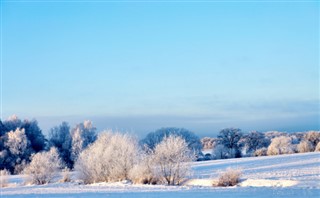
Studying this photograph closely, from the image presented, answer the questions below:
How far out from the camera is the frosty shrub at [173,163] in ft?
85.4

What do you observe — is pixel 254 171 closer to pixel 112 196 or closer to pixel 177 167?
pixel 177 167

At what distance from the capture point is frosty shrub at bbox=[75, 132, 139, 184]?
28.2 m

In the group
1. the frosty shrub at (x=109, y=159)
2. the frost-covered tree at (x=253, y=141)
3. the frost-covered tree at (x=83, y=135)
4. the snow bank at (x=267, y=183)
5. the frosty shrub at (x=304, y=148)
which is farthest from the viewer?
the frost-covered tree at (x=253, y=141)

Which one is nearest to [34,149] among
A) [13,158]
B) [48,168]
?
[13,158]

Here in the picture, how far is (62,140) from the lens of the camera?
180ft

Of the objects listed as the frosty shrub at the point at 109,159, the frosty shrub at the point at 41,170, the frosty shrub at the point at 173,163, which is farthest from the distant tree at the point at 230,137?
the frosty shrub at the point at 173,163

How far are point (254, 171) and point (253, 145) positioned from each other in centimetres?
3507

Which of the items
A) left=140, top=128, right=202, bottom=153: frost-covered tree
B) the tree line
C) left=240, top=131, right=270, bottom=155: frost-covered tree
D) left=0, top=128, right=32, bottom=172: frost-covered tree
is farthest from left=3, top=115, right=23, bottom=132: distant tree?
left=240, top=131, right=270, bottom=155: frost-covered tree

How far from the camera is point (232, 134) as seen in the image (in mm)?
61938

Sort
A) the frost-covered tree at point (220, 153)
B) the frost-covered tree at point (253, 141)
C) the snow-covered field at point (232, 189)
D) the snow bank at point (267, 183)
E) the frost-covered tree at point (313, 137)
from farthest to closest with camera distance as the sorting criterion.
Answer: the frost-covered tree at point (253, 141) < the frost-covered tree at point (313, 137) < the frost-covered tree at point (220, 153) < the snow bank at point (267, 183) < the snow-covered field at point (232, 189)

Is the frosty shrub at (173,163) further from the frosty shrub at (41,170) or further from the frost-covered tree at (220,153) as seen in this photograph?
the frost-covered tree at (220,153)

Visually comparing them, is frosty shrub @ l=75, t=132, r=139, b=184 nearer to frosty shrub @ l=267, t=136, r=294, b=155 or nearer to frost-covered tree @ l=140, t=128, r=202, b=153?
frosty shrub @ l=267, t=136, r=294, b=155

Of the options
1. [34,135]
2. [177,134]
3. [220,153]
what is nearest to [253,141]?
[220,153]

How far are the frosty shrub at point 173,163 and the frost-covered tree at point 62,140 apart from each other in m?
27.5
